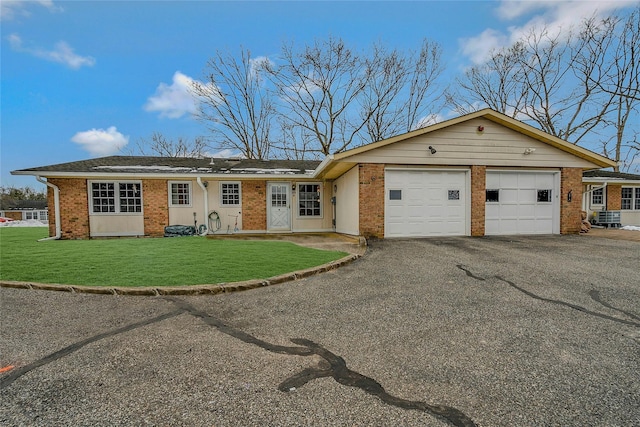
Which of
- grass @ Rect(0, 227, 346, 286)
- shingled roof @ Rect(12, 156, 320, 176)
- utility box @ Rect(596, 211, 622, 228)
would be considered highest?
shingled roof @ Rect(12, 156, 320, 176)

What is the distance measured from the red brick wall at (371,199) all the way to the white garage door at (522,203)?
3931 millimetres

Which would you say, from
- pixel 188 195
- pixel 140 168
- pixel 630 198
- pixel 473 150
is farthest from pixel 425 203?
pixel 630 198

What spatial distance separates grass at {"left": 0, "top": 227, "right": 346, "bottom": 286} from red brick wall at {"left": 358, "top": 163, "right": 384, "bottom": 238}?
2436 millimetres

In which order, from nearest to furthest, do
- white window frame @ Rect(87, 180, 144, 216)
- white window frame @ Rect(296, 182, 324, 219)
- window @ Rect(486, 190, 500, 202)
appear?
window @ Rect(486, 190, 500, 202)
white window frame @ Rect(87, 180, 144, 216)
white window frame @ Rect(296, 182, 324, 219)

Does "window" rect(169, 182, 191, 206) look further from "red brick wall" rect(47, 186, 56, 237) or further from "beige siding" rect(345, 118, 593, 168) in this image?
"beige siding" rect(345, 118, 593, 168)

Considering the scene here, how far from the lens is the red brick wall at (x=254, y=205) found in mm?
12844

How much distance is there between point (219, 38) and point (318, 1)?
35.2ft

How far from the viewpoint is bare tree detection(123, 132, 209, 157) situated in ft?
94.0

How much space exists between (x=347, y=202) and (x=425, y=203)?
2669 millimetres

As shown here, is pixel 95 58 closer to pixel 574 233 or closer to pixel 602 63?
pixel 574 233

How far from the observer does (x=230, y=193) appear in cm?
1284

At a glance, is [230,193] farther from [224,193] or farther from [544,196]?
[544,196]

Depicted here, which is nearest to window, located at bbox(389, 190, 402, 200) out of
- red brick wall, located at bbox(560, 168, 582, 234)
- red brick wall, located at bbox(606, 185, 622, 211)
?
red brick wall, located at bbox(560, 168, 582, 234)

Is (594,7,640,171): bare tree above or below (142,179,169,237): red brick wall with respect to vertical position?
above
